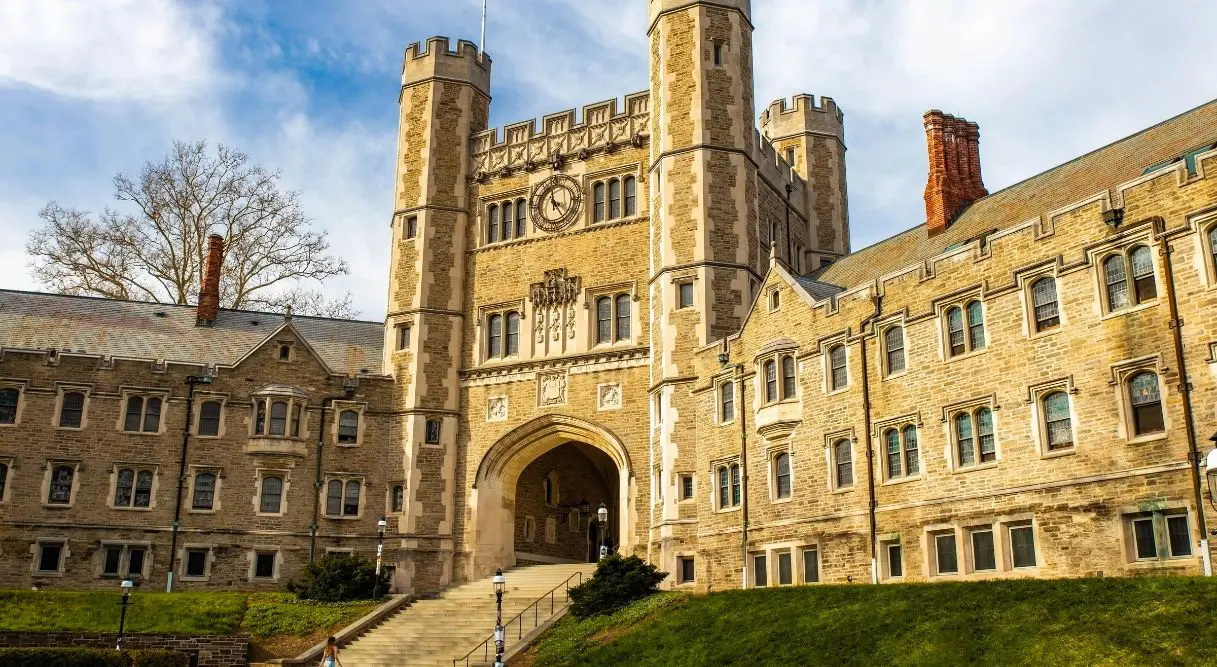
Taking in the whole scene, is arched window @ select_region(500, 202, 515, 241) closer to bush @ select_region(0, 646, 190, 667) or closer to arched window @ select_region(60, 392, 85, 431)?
arched window @ select_region(60, 392, 85, 431)

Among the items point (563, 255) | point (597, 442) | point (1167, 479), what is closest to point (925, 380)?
point (1167, 479)

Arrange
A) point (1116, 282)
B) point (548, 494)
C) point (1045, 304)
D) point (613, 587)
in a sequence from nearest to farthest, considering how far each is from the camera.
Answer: point (1116, 282) < point (1045, 304) < point (613, 587) < point (548, 494)

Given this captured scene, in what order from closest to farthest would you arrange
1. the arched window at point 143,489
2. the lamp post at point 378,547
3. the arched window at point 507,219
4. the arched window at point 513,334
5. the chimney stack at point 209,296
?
the lamp post at point 378,547 < the arched window at point 143,489 < the arched window at point 513,334 < the arched window at point 507,219 < the chimney stack at point 209,296

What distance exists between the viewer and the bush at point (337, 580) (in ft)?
116

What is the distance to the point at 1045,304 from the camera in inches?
938

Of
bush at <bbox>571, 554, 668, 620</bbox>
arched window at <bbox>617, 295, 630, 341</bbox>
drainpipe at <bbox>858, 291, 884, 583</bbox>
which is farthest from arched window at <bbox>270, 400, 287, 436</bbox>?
drainpipe at <bbox>858, 291, 884, 583</bbox>

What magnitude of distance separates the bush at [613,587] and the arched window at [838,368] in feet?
22.5

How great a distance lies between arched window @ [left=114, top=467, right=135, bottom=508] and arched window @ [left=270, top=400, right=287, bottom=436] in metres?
4.54

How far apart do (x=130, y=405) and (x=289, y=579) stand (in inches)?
305

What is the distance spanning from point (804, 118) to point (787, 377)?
19708mm

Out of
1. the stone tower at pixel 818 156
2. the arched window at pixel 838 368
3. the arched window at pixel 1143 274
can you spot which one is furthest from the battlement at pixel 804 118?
the arched window at pixel 1143 274

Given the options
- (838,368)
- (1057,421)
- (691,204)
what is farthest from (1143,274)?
(691,204)

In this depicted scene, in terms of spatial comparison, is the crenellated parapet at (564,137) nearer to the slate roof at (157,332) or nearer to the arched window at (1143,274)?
the slate roof at (157,332)

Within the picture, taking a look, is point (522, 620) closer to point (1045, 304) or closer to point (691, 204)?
point (691, 204)
